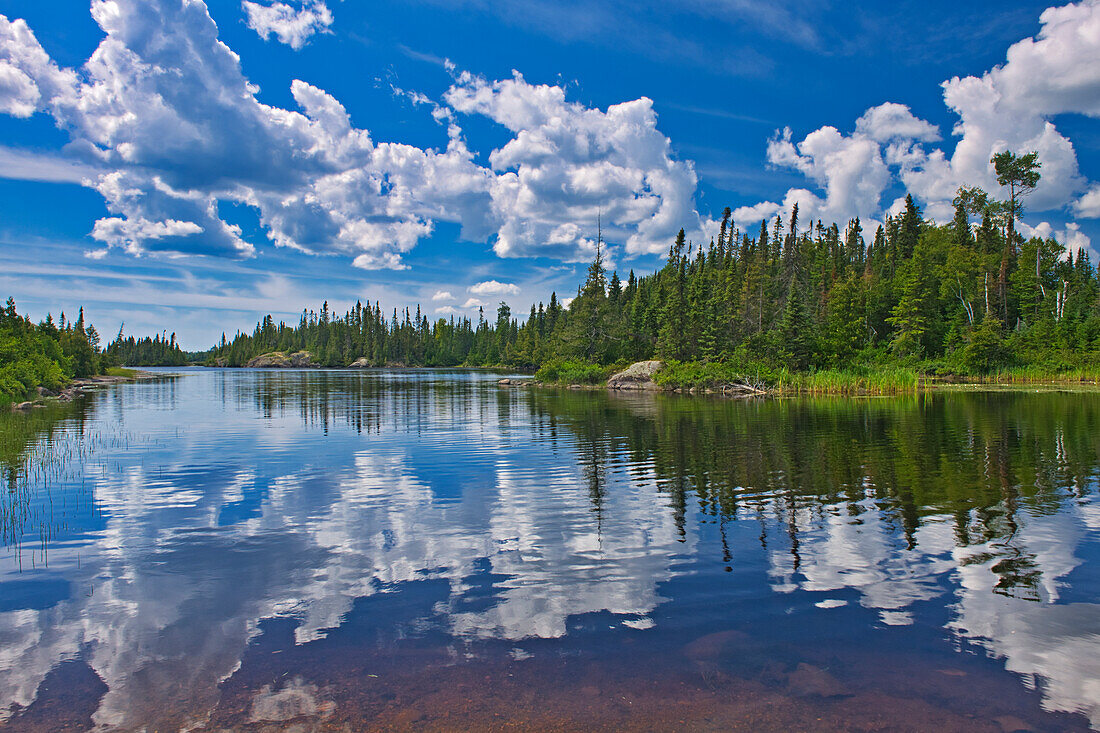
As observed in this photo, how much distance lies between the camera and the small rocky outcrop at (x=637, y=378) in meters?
74.9

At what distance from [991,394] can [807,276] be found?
2063 inches

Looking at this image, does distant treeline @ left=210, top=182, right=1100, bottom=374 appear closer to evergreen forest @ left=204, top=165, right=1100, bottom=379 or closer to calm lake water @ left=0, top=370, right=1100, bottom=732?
evergreen forest @ left=204, top=165, right=1100, bottom=379

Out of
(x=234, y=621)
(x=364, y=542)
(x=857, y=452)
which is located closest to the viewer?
(x=234, y=621)

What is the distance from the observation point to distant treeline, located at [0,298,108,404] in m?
52.0

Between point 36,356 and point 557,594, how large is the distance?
7476 centimetres

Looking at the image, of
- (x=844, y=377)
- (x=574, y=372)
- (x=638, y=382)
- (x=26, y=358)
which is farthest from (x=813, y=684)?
(x=574, y=372)

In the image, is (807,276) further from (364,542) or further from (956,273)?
(364,542)

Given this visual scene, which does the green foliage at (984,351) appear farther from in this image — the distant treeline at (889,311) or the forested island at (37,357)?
the forested island at (37,357)

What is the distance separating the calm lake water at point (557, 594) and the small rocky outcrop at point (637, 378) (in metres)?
53.0

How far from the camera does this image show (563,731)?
5.94 metres

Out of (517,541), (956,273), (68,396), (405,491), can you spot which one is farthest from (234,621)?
(956,273)

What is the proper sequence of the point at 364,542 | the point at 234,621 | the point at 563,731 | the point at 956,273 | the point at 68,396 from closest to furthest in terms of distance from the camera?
the point at 563,731
the point at 234,621
the point at 364,542
the point at 68,396
the point at 956,273

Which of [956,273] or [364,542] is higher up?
[956,273]

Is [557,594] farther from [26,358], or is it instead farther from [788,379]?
[26,358]
